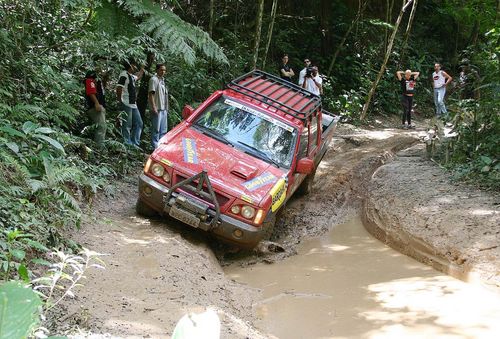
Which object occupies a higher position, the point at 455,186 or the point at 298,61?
the point at 298,61

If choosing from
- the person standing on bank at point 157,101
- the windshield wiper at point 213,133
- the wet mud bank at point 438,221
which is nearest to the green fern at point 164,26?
the windshield wiper at point 213,133

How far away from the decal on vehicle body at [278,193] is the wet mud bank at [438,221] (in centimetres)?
197

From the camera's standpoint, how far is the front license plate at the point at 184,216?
6.34m

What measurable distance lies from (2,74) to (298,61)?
46.3ft

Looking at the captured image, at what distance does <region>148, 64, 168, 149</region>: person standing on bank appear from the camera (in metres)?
9.81

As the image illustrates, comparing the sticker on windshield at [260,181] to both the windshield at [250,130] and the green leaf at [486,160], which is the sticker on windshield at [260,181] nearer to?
the windshield at [250,130]

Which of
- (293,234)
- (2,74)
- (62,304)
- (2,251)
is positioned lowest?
(293,234)

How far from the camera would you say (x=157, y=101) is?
9930mm

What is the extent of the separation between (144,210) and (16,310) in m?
6.43

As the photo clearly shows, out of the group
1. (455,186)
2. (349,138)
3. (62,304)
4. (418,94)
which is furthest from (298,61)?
(62,304)

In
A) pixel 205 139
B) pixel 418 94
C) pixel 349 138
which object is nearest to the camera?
pixel 205 139

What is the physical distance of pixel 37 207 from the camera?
17.3ft

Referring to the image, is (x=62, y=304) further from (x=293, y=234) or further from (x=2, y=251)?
(x=293, y=234)

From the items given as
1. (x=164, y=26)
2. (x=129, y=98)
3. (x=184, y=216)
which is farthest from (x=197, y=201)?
(x=129, y=98)
